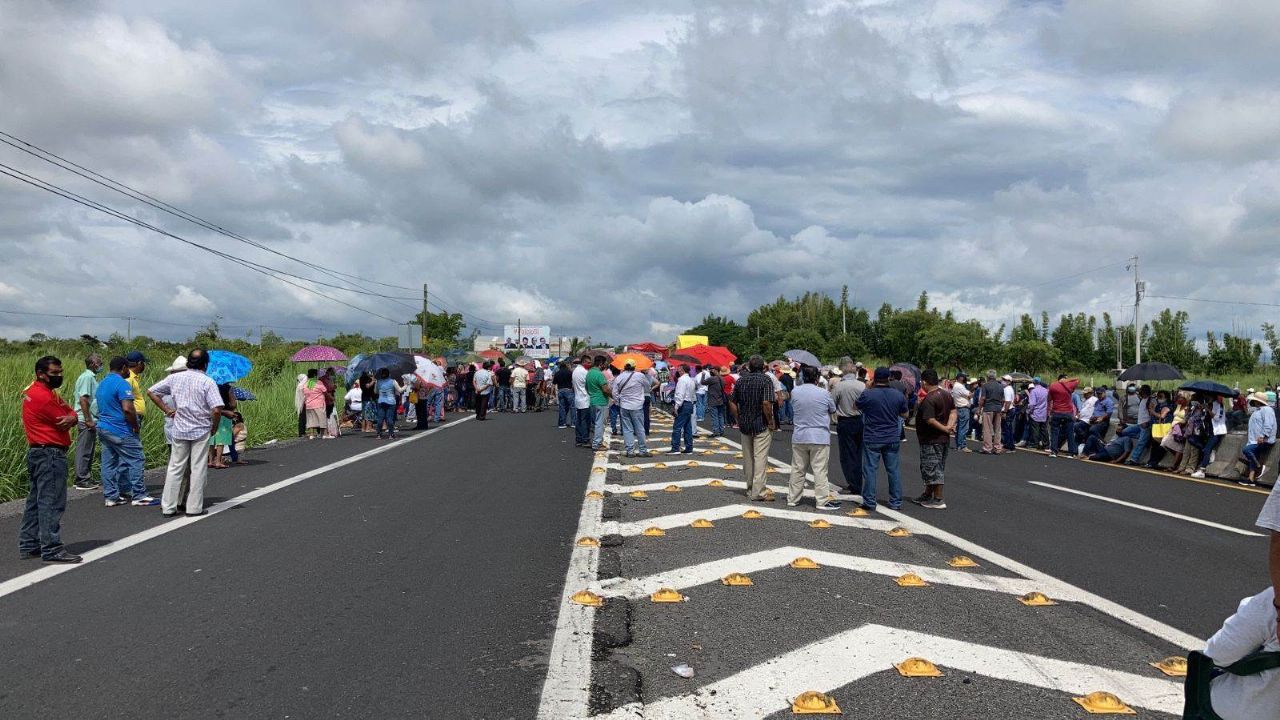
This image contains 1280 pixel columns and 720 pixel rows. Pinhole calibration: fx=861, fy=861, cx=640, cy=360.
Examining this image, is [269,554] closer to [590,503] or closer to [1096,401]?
[590,503]

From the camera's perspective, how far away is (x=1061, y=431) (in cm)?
1905

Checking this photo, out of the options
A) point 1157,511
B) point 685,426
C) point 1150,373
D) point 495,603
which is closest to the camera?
point 495,603

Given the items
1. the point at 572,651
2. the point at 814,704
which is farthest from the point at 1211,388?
the point at 572,651

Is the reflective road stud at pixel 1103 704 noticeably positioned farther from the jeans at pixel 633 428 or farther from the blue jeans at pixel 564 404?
the blue jeans at pixel 564 404

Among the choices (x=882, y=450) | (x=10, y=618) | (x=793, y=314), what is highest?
(x=793, y=314)

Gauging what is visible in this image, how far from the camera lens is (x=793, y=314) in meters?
96.8

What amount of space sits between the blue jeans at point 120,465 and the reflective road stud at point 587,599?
707 centimetres

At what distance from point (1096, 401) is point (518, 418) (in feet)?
53.6

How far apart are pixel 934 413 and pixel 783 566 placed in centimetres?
445

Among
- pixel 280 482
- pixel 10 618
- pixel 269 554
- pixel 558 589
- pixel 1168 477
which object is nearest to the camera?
pixel 10 618

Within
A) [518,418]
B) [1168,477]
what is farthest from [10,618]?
[518,418]

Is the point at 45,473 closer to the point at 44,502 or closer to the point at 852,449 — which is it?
the point at 44,502

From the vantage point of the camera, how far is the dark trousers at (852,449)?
37.4 ft

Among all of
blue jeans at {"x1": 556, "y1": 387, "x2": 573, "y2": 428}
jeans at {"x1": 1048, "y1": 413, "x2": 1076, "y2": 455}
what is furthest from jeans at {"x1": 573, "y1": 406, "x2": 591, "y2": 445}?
jeans at {"x1": 1048, "y1": 413, "x2": 1076, "y2": 455}
